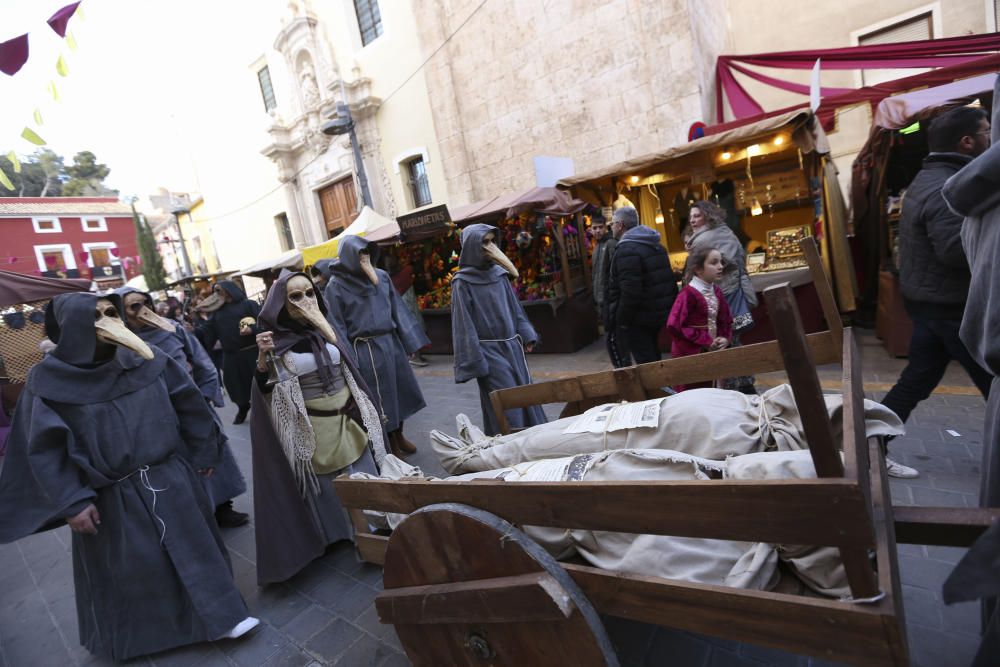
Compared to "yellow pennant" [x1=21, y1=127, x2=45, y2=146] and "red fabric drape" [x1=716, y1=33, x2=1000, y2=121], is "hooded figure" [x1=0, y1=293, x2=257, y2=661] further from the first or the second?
"red fabric drape" [x1=716, y1=33, x2=1000, y2=121]

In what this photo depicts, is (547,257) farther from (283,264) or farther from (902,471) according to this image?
(283,264)

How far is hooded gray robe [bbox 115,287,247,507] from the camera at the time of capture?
3881 mm

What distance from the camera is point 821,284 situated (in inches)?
75.5

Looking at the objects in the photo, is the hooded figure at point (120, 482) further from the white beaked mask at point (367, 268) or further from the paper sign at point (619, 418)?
the paper sign at point (619, 418)

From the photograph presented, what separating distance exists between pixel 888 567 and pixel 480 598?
1051 millimetres

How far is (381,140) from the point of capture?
14.2 meters

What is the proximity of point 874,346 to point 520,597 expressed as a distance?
604cm

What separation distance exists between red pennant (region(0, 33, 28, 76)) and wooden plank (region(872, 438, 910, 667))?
5.20 meters

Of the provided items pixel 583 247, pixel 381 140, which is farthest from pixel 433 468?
pixel 381 140

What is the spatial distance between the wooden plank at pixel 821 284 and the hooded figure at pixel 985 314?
51cm

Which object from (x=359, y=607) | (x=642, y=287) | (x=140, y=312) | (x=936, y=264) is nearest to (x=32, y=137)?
(x=140, y=312)

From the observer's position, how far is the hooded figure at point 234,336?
6.17 meters

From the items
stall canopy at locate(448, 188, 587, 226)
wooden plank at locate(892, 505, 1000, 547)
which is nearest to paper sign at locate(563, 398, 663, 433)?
wooden plank at locate(892, 505, 1000, 547)

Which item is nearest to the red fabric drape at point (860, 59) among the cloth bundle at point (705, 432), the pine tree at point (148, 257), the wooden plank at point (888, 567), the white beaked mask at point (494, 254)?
the white beaked mask at point (494, 254)
